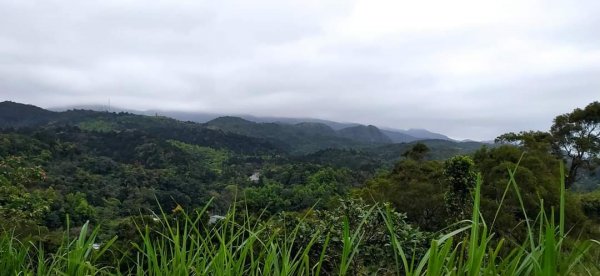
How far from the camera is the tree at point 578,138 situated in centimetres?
2303

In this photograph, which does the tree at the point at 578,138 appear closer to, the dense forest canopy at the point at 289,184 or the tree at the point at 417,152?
the dense forest canopy at the point at 289,184

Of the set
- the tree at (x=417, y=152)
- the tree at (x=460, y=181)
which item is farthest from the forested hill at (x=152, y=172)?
the tree at (x=460, y=181)

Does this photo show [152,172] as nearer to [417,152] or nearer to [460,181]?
[417,152]

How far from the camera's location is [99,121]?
16412 centimetres

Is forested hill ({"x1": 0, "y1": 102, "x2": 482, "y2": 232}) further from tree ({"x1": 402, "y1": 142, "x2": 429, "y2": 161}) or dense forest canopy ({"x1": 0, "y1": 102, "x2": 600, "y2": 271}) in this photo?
tree ({"x1": 402, "y1": 142, "x2": 429, "y2": 161})

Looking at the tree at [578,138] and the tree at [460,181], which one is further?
the tree at [578,138]

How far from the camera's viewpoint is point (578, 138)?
77.2ft

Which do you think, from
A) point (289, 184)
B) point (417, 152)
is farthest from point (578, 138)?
point (289, 184)

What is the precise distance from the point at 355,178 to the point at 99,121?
130 meters

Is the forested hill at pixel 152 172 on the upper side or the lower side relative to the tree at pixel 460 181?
lower

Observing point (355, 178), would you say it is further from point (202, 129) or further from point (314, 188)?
point (202, 129)

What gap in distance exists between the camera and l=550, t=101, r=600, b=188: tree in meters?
23.0

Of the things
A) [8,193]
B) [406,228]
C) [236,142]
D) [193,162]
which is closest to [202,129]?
[236,142]

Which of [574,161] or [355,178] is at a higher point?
[574,161]
